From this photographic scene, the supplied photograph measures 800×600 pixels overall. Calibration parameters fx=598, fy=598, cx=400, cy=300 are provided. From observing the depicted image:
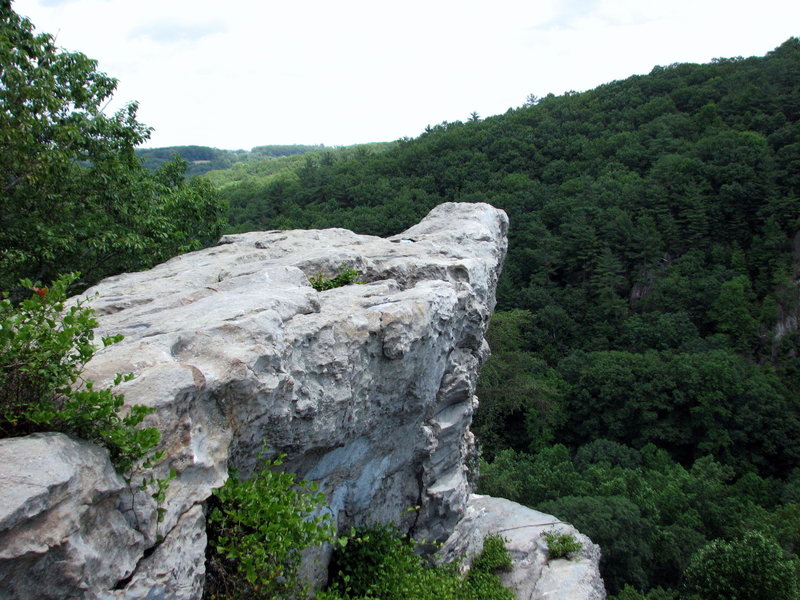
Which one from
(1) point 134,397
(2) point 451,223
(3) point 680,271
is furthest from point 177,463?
(3) point 680,271

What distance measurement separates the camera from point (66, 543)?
3.53m

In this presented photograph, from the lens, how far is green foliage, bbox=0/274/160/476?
151 inches

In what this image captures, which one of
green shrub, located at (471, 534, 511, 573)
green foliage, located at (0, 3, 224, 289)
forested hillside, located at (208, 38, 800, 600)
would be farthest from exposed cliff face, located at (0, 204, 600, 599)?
forested hillside, located at (208, 38, 800, 600)

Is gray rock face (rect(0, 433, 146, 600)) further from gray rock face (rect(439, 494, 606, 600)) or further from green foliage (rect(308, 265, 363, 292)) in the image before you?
gray rock face (rect(439, 494, 606, 600))

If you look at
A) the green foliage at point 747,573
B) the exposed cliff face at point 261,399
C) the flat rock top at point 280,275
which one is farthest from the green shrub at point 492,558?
the green foliage at point 747,573

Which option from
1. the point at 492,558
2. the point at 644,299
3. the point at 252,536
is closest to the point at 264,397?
the point at 252,536

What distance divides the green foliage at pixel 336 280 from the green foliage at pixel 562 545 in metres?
7.42

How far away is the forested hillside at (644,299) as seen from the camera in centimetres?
2434

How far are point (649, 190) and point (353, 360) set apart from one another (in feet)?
192

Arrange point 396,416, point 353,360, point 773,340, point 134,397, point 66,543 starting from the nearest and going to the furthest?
1. point 66,543
2. point 134,397
3. point 353,360
4. point 396,416
5. point 773,340

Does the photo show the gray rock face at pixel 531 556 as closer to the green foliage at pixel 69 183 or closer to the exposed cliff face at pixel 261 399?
the exposed cliff face at pixel 261 399

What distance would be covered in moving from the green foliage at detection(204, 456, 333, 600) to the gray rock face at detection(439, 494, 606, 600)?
216 inches

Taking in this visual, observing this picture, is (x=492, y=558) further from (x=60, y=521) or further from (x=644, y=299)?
(x=644, y=299)

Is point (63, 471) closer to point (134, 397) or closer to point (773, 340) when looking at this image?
point (134, 397)
